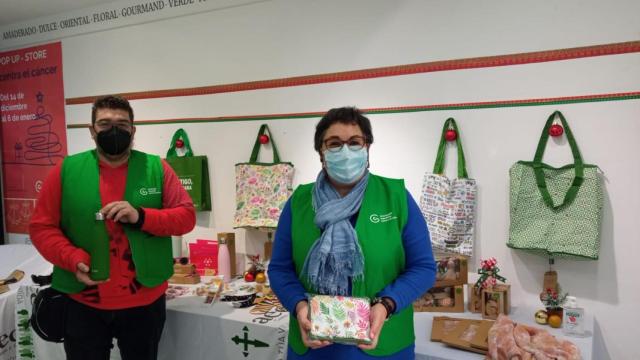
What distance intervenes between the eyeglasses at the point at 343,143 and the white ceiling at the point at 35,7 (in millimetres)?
2790

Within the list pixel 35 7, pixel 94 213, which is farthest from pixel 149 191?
pixel 35 7

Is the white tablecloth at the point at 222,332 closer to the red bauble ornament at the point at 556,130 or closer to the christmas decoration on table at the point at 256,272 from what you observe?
the christmas decoration on table at the point at 256,272

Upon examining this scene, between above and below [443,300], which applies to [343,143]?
above

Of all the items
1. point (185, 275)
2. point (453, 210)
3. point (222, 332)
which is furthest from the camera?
point (185, 275)

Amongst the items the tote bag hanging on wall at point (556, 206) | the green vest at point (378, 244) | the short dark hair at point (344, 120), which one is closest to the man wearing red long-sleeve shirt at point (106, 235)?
the green vest at point (378, 244)

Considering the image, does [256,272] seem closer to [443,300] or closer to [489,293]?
[443,300]

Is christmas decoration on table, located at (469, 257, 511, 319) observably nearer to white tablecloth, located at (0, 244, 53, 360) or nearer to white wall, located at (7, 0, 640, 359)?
white wall, located at (7, 0, 640, 359)

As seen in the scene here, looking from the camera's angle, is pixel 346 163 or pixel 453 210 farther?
pixel 453 210

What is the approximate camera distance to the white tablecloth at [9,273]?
268cm

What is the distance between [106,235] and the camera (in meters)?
1.77

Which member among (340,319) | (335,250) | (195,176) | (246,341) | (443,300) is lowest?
(246,341)

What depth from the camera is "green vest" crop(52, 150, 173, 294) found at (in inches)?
69.6

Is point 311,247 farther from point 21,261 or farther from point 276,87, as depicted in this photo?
point 21,261

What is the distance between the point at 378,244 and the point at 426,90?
4.36ft
